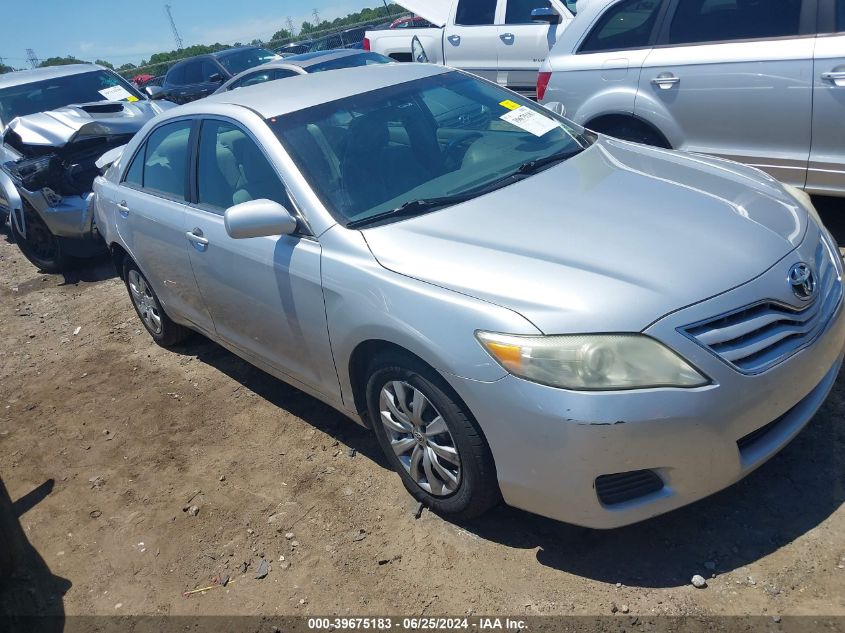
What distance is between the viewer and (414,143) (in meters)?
3.53

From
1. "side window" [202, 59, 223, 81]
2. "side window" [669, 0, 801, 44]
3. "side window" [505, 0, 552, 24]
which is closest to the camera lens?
"side window" [669, 0, 801, 44]

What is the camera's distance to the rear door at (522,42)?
28.6ft

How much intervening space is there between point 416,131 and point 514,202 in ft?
2.64

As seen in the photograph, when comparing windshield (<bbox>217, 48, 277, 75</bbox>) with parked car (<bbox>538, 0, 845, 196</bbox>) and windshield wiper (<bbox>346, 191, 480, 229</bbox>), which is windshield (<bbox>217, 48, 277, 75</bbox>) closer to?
parked car (<bbox>538, 0, 845, 196</bbox>)

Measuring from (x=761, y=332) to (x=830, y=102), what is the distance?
2.69 meters

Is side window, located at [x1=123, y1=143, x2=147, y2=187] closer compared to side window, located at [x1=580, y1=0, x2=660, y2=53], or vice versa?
side window, located at [x1=123, y1=143, x2=147, y2=187]

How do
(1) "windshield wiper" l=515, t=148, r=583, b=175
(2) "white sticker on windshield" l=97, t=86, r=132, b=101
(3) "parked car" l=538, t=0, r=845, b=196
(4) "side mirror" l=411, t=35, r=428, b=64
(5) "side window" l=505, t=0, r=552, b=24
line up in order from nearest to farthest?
(1) "windshield wiper" l=515, t=148, r=583, b=175
(3) "parked car" l=538, t=0, r=845, b=196
(2) "white sticker on windshield" l=97, t=86, r=132, b=101
(5) "side window" l=505, t=0, r=552, b=24
(4) "side mirror" l=411, t=35, r=428, b=64

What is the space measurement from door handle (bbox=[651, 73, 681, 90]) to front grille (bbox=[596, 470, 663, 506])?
3.51 m

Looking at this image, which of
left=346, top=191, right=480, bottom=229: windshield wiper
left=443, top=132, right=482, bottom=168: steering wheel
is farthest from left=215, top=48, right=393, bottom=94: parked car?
left=346, top=191, right=480, bottom=229: windshield wiper

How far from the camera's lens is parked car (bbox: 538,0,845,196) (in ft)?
14.6

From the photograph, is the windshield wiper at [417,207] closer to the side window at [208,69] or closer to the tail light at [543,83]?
the tail light at [543,83]

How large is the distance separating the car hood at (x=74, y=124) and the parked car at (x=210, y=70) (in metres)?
6.35

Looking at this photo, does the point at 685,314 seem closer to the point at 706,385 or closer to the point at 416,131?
the point at 706,385

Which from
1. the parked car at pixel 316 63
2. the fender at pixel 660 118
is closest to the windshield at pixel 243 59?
the parked car at pixel 316 63
